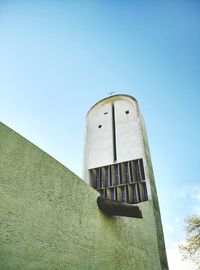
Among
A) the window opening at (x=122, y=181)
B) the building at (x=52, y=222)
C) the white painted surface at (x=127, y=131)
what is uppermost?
the white painted surface at (x=127, y=131)

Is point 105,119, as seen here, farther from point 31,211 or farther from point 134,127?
point 31,211

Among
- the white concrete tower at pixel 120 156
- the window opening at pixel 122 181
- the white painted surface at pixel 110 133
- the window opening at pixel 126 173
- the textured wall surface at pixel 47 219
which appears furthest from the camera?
the white painted surface at pixel 110 133

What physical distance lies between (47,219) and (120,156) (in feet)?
24.3

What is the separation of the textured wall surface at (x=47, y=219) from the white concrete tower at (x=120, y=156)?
3.38 metres

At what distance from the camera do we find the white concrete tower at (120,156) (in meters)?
8.42

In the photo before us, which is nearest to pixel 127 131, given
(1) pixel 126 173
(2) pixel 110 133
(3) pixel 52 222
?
(2) pixel 110 133

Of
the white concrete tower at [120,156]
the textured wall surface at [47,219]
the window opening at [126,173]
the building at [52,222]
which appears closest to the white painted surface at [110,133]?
the white concrete tower at [120,156]

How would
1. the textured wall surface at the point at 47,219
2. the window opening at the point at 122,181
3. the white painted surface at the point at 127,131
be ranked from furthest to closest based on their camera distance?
the white painted surface at the point at 127,131, the window opening at the point at 122,181, the textured wall surface at the point at 47,219

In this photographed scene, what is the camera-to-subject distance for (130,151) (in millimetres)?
10023

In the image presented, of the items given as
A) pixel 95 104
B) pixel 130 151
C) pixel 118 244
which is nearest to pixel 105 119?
pixel 95 104

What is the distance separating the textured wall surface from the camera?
2.58m

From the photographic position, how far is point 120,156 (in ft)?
33.5

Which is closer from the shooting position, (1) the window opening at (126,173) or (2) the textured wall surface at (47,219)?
(2) the textured wall surface at (47,219)

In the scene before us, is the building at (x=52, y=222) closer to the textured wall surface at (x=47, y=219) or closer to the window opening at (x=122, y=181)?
the textured wall surface at (x=47, y=219)
